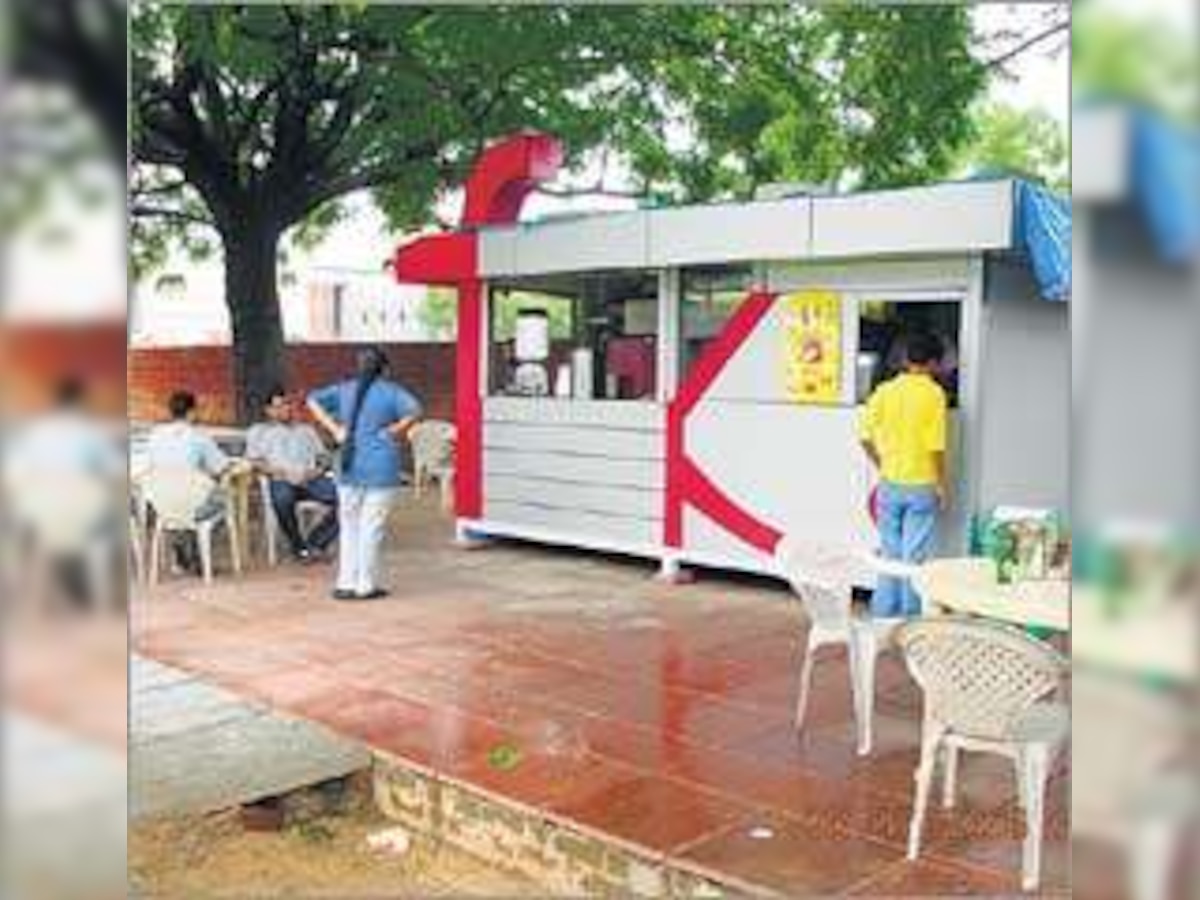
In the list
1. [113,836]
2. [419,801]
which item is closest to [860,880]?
[419,801]

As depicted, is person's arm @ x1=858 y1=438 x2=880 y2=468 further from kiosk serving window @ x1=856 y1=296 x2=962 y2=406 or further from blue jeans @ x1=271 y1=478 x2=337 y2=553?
blue jeans @ x1=271 y1=478 x2=337 y2=553

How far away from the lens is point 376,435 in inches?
287

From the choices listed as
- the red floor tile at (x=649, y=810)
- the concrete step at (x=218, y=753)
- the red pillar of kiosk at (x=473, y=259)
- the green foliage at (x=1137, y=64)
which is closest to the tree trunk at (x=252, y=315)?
the red pillar of kiosk at (x=473, y=259)

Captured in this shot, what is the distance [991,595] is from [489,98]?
8422mm

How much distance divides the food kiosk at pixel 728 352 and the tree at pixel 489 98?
7.35ft

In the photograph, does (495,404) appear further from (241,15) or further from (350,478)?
(241,15)

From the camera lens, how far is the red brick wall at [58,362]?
138 cm

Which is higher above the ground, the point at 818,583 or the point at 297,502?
the point at 818,583

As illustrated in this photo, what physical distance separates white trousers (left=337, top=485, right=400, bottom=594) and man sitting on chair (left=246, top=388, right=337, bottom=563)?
93cm

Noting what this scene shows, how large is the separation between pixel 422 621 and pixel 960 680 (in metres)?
3.73

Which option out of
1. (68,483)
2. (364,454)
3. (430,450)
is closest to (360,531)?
(364,454)

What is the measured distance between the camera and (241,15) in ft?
33.4

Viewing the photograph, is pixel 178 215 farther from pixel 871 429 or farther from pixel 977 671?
pixel 977 671

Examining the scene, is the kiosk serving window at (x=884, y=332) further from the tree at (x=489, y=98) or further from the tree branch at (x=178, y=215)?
the tree branch at (x=178, y=215)
